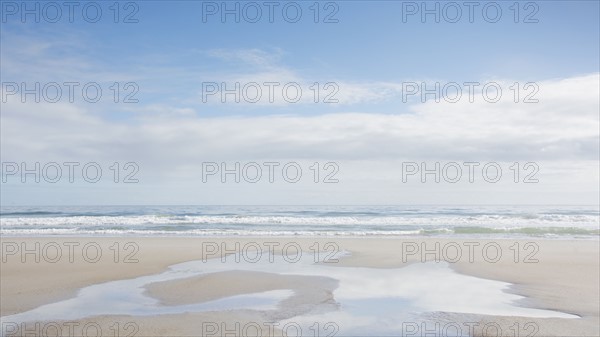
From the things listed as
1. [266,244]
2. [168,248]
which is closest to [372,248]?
[266,244]

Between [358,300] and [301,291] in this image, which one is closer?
[358,300]

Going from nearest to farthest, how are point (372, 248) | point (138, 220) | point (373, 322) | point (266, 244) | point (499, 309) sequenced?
point (373, 322) < point (499, 309) < point (372, 248) < point (266, 244) < point (138, 220)

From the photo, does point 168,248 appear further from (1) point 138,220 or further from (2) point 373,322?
(1) point 138,220

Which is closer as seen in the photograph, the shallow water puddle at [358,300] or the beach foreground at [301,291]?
the beach foreground at [301,291]

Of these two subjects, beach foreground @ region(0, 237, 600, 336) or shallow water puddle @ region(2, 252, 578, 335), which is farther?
shallow water puddle @ region(2, 252, 578, 335)

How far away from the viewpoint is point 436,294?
29.9 ft

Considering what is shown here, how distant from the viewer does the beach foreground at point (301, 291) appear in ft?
22.5

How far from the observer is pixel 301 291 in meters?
9.31

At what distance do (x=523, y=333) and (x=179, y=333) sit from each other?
4397mm

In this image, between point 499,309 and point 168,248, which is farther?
point 168,248

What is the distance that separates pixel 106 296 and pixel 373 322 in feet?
15.5

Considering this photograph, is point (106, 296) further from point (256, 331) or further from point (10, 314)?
point (256, 331)

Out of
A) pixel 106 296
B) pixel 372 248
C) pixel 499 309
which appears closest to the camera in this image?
pixel 499 309

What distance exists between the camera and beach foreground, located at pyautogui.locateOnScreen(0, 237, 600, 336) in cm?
686
